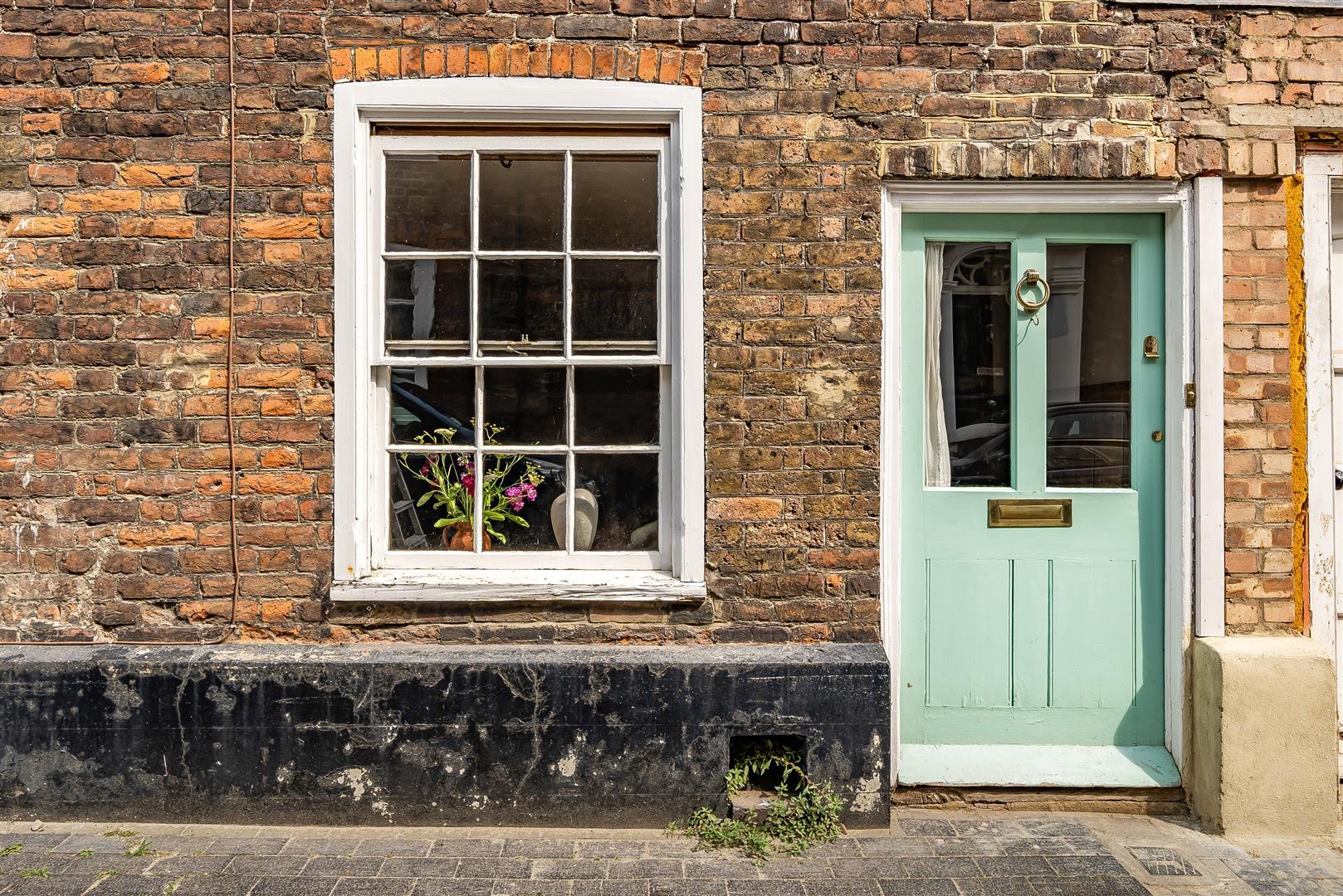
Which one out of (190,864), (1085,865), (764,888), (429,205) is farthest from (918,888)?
(429,205)

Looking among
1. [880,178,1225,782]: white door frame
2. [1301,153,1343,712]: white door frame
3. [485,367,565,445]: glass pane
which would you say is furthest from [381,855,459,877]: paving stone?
[1301,153,1343,712]: white door frame

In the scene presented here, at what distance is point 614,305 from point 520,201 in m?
0.56

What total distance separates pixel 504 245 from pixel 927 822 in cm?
279

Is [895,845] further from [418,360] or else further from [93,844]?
[93,844]

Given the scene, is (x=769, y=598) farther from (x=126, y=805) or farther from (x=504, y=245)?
(x=126, y=805)

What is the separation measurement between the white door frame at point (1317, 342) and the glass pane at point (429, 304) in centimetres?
331

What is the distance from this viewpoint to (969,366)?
3848 millimetres

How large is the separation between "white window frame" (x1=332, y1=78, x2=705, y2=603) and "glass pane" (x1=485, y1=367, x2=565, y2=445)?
34 cm

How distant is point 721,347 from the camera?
3650 mm

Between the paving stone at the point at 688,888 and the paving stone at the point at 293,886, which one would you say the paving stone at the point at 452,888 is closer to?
the paving stone at the point at 293,886

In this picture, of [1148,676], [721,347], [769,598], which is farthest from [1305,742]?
[721,347]

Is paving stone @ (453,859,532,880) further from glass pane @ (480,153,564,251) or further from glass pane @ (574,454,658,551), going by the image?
glass pane @ (480,153,564,251)

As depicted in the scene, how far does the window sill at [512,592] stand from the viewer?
3623 mm

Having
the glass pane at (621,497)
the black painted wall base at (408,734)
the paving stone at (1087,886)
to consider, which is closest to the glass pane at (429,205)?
the glass pane at (621,497)
